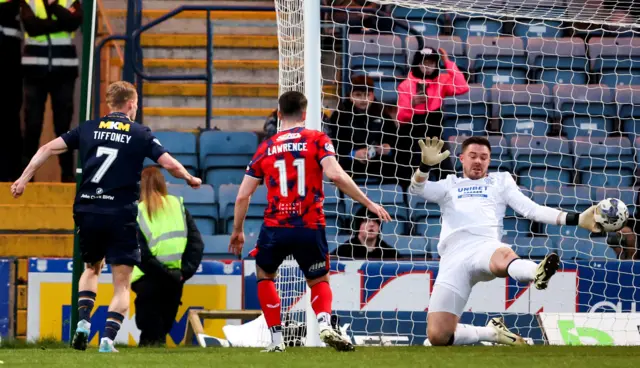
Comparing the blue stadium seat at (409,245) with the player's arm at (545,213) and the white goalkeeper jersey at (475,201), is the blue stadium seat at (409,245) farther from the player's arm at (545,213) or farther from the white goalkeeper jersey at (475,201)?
the player's arm at (545,213)

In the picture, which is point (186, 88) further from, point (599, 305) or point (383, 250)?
point (599, 305)

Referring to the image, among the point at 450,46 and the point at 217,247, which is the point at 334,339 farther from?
the point at 450,46

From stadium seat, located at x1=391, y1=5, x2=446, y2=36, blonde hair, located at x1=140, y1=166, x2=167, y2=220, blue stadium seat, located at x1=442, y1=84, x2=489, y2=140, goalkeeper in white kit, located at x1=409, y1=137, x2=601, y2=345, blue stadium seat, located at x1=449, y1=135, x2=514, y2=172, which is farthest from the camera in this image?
stadium seat, located at x1=391, y1=5, x2=446, y2=36

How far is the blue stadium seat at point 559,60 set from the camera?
12.8 metres

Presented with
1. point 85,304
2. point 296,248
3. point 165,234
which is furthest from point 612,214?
point 165,234

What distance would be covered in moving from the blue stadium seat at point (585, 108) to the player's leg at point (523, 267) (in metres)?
4.16

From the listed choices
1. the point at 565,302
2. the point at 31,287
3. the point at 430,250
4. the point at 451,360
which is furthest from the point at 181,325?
the point at 451,360

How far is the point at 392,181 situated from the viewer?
1159 cm

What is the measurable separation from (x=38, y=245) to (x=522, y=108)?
5018mm

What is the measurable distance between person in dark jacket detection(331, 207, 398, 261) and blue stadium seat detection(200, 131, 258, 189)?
5.93 feet

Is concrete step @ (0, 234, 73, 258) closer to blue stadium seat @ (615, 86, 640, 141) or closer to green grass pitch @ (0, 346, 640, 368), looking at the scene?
green grass pitch @ (0, 346, 640, 368)

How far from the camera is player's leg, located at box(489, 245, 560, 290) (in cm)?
755

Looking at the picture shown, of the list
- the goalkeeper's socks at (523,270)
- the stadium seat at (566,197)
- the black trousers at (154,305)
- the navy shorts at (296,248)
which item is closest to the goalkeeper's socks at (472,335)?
the goalkeeper's socks at (523,270)

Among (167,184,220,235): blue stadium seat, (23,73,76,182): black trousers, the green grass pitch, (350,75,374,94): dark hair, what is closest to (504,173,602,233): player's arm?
the green grass pitch
